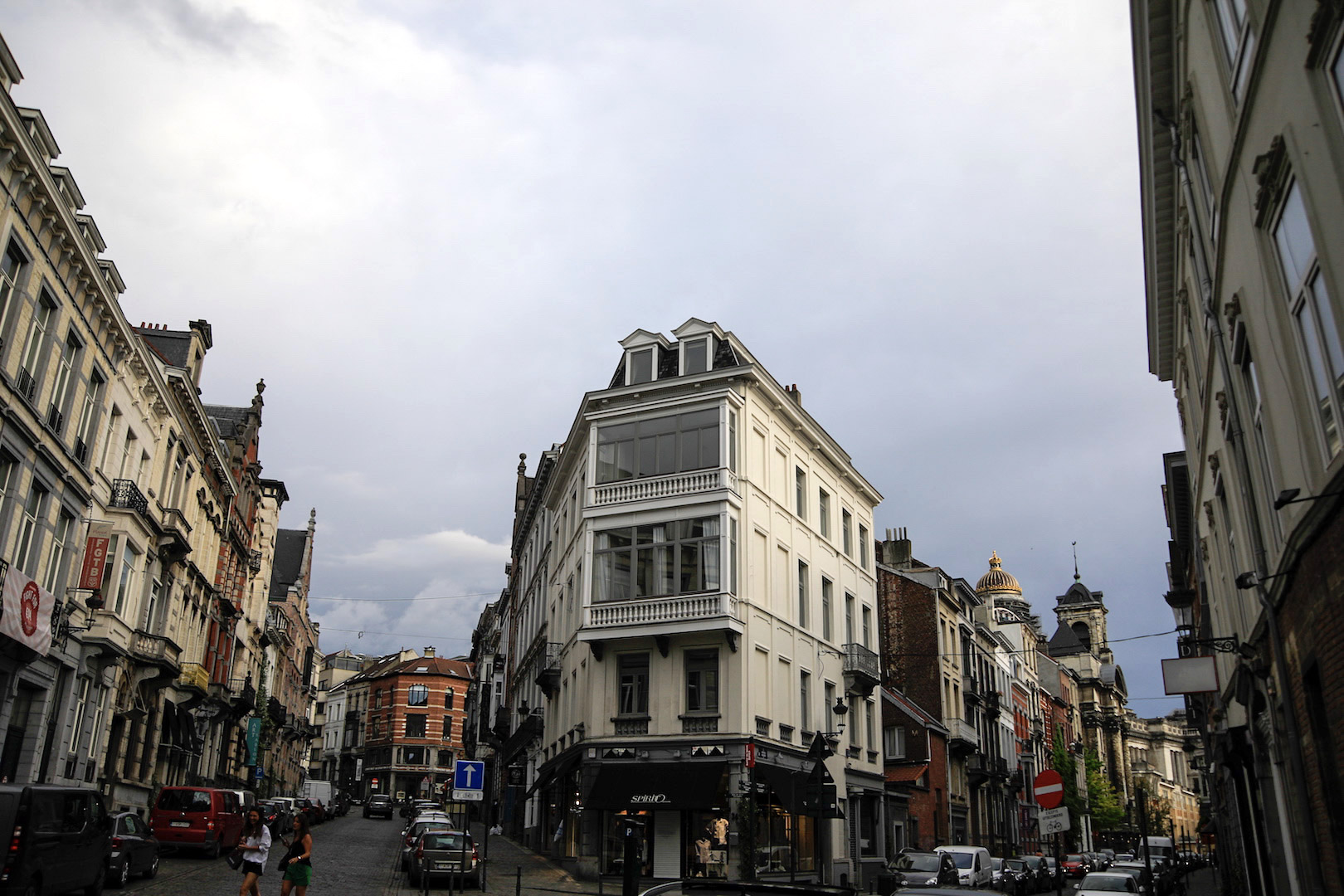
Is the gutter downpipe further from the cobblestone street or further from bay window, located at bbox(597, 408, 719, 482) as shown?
the cobblestone street

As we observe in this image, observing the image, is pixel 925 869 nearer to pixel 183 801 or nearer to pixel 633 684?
pixel 633 684

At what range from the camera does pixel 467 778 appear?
63.1ft

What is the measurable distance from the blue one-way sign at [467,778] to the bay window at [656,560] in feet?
33.4

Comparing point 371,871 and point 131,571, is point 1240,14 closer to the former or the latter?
point 371,871

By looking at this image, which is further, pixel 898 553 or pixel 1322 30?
pixel 898 553

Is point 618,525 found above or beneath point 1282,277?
above

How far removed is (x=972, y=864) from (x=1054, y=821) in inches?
418

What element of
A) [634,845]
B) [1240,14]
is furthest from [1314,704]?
[634,845]

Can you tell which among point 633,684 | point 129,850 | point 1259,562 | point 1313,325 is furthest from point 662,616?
point 1313,325

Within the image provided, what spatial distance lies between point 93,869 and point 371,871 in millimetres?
10941

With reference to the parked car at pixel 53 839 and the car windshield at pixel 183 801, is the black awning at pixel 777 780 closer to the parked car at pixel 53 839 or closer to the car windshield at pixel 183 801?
the car windshield at pixel 183 801

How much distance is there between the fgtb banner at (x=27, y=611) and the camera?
1972 centimetres

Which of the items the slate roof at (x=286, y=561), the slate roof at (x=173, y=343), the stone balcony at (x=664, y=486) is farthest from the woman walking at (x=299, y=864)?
the slate roof at (x=286, y=561)

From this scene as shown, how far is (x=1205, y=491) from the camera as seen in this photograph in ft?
66.8
